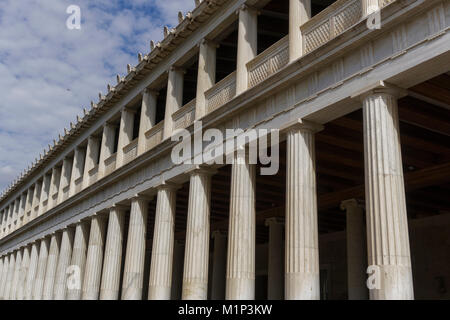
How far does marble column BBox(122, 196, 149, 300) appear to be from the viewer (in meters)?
20.1

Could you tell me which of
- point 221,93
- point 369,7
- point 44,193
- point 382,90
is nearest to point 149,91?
point 221,93

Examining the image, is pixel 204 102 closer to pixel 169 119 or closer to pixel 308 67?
pixel 169 119

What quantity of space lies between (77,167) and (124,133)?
293 inches

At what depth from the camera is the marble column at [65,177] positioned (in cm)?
3175

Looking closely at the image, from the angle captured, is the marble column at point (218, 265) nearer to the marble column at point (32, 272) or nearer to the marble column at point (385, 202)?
the marble column at point (32, 272)

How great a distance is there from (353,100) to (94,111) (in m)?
18.8

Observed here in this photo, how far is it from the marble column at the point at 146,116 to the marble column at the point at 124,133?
2.09m

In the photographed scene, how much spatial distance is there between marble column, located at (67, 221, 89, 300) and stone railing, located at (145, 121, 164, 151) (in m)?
8.14

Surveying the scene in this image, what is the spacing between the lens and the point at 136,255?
67.7 ft

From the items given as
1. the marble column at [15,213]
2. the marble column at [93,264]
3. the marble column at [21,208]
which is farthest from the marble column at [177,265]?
the marble column at [15,213]

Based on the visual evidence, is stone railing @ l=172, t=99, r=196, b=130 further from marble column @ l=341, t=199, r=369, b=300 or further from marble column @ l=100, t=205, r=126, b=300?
marble column @ l=341, t=199, r=369, b=300

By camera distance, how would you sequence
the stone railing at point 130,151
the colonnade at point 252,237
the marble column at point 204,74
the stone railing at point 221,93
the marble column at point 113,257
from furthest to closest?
1. the stone railing at point 130,151
2. the marble column at point 113,257
3. the marble column at point 204,74
4. the stone railing at point 221,93
5. the colonnade at point 252,237

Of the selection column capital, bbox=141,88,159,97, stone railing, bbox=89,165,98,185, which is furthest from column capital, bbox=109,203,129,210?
column capital, bbox=141,88,159,97

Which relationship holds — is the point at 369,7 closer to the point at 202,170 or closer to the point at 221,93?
the point at 221,93
